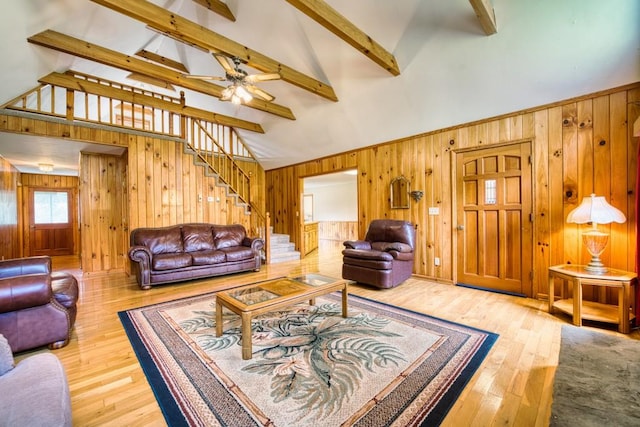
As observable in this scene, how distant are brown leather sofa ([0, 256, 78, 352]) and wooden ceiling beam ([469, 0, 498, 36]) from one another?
4.50 m

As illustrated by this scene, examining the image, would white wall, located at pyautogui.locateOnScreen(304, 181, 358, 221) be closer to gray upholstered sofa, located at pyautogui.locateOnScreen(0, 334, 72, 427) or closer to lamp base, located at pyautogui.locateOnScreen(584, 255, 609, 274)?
lamp base, located at pyautogui.locateOnScreen(584, 255, 609, 274)

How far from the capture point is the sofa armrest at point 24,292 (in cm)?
205

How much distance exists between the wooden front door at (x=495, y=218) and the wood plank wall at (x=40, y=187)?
9381 mm

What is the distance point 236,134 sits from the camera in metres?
7.33

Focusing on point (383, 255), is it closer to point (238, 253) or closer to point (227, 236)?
point (238, 253)

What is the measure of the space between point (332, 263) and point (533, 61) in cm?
466

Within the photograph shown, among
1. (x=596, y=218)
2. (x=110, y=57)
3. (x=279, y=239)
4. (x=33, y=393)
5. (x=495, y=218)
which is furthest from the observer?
(x=279, y=239)

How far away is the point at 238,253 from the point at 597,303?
199 inches

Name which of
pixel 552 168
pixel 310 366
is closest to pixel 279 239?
pixel 310 366

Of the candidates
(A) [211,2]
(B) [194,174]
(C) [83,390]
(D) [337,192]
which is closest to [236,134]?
(B) [194,174]

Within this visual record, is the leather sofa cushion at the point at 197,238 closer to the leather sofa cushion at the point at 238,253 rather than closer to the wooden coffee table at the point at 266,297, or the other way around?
the leather sofa cushion at the point at 238,253

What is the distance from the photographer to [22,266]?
259 centimetres

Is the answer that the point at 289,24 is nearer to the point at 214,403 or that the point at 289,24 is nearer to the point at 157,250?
the point at 157,250

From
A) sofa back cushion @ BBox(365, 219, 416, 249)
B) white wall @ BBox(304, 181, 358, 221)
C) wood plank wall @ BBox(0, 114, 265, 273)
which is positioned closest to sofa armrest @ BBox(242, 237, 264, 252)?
wood plank wall @ BBox(0, 114, 265, 273)
